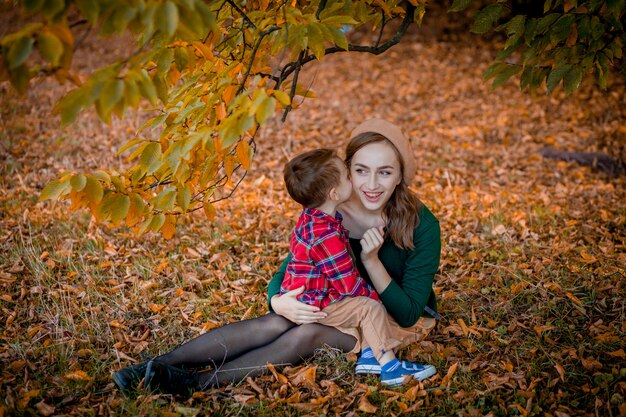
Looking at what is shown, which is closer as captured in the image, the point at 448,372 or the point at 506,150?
the point at 448,372

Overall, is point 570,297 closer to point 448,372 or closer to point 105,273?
point 448,372

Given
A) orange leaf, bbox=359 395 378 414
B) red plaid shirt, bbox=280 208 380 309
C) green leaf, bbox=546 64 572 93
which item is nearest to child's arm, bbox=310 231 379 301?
red plaid shirt, bbox=280 208 380 309

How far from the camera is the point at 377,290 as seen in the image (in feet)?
10.5

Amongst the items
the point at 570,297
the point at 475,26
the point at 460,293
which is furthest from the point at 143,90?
the point at 570,297

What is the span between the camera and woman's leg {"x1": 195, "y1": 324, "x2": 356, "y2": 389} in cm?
312

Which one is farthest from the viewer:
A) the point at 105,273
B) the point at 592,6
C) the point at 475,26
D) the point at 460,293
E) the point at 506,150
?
the point at 506,150

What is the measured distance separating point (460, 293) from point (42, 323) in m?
3.16

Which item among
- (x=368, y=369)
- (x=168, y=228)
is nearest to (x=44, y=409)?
(x=168, y=228)

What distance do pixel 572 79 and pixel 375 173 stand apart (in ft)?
3.92

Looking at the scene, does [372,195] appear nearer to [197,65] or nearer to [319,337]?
[319,337]

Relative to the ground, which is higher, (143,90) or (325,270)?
(143,90)

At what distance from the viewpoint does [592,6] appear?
8.12 feet

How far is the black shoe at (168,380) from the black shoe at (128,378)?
0.28 feet

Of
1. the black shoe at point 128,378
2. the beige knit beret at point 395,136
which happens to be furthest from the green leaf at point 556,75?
the black shoe at point 128,378
